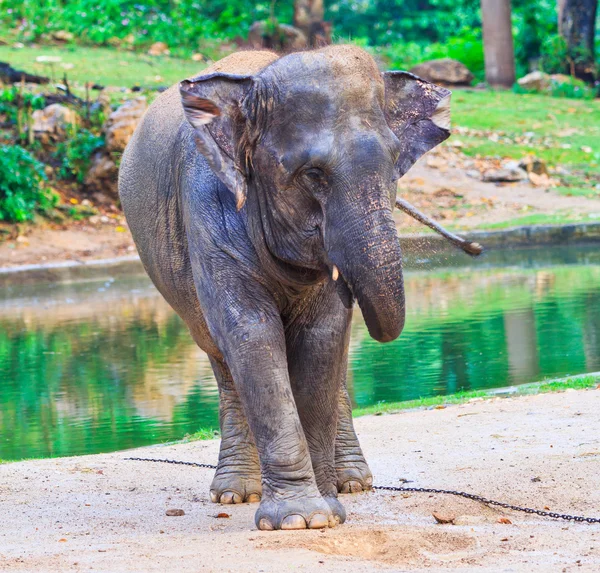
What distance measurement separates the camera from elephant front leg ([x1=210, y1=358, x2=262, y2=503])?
5.96 meters

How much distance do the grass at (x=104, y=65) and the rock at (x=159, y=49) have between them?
→ 1.43ft

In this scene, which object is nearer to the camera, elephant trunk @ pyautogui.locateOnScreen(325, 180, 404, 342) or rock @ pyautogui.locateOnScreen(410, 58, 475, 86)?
elephant trunk @ pyautogui.locateOnScreen(325, 180, 404, 342)

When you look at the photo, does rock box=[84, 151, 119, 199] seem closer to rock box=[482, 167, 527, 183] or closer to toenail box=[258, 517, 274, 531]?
rock box=[482, 167, 527, 183]

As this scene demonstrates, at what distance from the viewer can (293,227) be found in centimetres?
474

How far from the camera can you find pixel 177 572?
413 cm

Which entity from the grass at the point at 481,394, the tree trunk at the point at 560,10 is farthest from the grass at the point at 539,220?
the tree trunk at the point at 560,10

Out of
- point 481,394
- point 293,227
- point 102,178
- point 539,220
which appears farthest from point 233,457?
point 102,178

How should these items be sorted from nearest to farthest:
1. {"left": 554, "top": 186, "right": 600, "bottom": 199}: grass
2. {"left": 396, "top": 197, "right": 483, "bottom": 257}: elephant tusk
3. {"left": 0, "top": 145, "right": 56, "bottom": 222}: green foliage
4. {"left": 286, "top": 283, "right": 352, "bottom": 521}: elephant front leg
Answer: {"left": 286, "top": 283, "right": 352, "bottom": 521}: elephant front leg, {"left": 396, "top": 197, "right": 483, "bottom": 257}: elephant tusk, {"left": 0, "top": 145, "right": 56, "bottom": 222}: green foliage, {"left": 554, "top": 186, "right": 600, "bottom": 199}: grass

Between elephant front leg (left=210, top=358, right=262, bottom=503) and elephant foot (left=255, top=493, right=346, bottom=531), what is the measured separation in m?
1.01

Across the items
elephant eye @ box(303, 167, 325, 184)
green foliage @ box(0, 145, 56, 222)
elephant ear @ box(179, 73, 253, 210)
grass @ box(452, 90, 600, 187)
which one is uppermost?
elephant ear @ box(179, 73, 253, 210)

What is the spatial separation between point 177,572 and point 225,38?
25675mm

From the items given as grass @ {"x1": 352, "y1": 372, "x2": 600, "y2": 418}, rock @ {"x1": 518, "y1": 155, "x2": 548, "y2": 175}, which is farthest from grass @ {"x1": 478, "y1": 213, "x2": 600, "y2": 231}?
grass @ {"x1": 352, "y1": 372, "x2": 600, "y2": 418}

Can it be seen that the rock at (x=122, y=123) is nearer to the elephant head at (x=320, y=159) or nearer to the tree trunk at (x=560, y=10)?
the tree trunk at (x=560, y=10)

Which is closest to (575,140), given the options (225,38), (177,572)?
(225,38)
